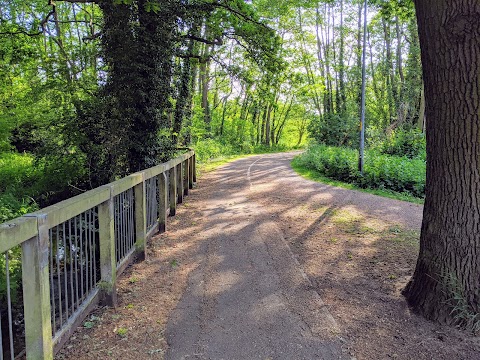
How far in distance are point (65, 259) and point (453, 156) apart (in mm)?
3690

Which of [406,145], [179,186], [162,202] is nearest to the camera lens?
[162,202]

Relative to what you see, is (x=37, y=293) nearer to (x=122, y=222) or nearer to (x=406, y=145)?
(x=122, y=222)

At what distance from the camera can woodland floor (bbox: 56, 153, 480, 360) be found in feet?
10.1

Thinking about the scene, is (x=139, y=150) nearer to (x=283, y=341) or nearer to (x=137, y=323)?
(x=137, y=323)

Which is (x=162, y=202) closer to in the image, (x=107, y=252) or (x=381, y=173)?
(x=107, y=252)

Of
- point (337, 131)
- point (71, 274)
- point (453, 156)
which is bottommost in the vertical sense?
point (71, 274)

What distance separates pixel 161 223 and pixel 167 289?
8.14 ft

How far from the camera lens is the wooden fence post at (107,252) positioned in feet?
12.0

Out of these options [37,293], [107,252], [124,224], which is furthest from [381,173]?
[37,293]

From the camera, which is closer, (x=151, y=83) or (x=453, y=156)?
(x=453, y=156)

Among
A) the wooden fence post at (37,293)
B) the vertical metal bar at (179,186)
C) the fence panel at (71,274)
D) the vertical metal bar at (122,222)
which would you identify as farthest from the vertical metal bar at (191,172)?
the wooden fence post at (37,293)

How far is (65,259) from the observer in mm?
3311

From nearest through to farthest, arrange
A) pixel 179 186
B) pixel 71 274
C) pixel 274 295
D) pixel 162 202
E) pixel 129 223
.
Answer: pixel 71 274, pixel 274 295, pixel 129 223, pixel 162 202, pixel 179 186

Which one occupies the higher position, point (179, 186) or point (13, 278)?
point (179, 186)
